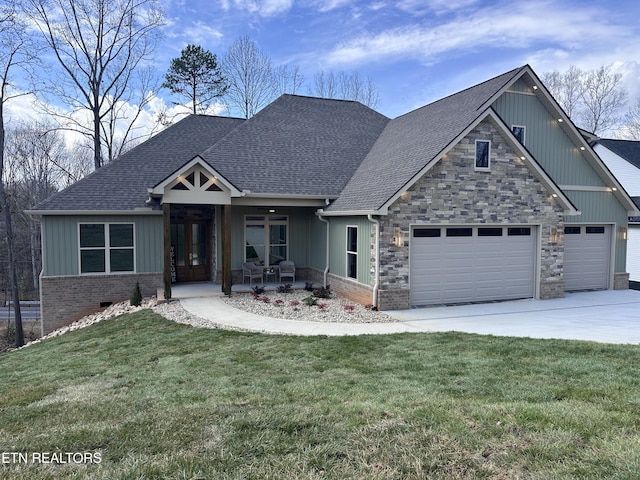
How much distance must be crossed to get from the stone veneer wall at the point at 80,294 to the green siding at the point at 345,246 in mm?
6149

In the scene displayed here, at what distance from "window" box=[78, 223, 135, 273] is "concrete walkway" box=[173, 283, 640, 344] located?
250 centimetres

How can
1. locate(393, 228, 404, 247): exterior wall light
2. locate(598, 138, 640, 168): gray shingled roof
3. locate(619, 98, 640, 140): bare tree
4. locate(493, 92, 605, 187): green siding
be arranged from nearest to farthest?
locate(393, 228, 404, 247): exterior wall light → locate(493, 92, 605, 187): green siding → locate(598, 138, 640, 168): gray shingled roof → locate(619, 98, 640, 140): bare tree

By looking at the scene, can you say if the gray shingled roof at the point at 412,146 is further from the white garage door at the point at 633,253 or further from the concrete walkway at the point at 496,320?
the white garage door at the point at 633,253

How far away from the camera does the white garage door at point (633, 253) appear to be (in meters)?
17.3

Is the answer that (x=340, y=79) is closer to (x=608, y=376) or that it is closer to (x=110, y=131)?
(x=110, y=131)

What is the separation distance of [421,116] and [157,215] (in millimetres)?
10363

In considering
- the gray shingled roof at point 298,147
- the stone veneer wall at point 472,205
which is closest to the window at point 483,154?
the stone veneer wall at point 472,205

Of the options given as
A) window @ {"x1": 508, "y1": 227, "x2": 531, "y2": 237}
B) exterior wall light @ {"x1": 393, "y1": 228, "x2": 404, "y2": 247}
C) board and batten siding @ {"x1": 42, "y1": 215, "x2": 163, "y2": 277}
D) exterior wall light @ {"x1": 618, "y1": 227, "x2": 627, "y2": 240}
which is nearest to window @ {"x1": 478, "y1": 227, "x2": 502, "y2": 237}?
window @ {"x1": 508, "y1": 227, "x2": 531, "y2": 237}

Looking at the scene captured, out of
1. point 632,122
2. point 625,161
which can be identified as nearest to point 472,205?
point 625,161

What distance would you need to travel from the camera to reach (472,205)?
1188 cm

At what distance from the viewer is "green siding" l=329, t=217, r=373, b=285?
11.6 meters

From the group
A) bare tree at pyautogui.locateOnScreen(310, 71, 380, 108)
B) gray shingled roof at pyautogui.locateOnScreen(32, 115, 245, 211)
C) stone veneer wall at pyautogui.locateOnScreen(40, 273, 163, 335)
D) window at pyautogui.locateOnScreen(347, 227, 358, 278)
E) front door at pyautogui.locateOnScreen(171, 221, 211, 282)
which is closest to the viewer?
window at pyautogui.locateOnScreen(347, 227, 358, 278)

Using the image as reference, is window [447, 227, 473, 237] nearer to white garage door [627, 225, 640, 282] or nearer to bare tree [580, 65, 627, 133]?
white garage door [627, 225, 640, 282]

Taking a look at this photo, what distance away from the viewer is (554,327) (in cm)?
941
